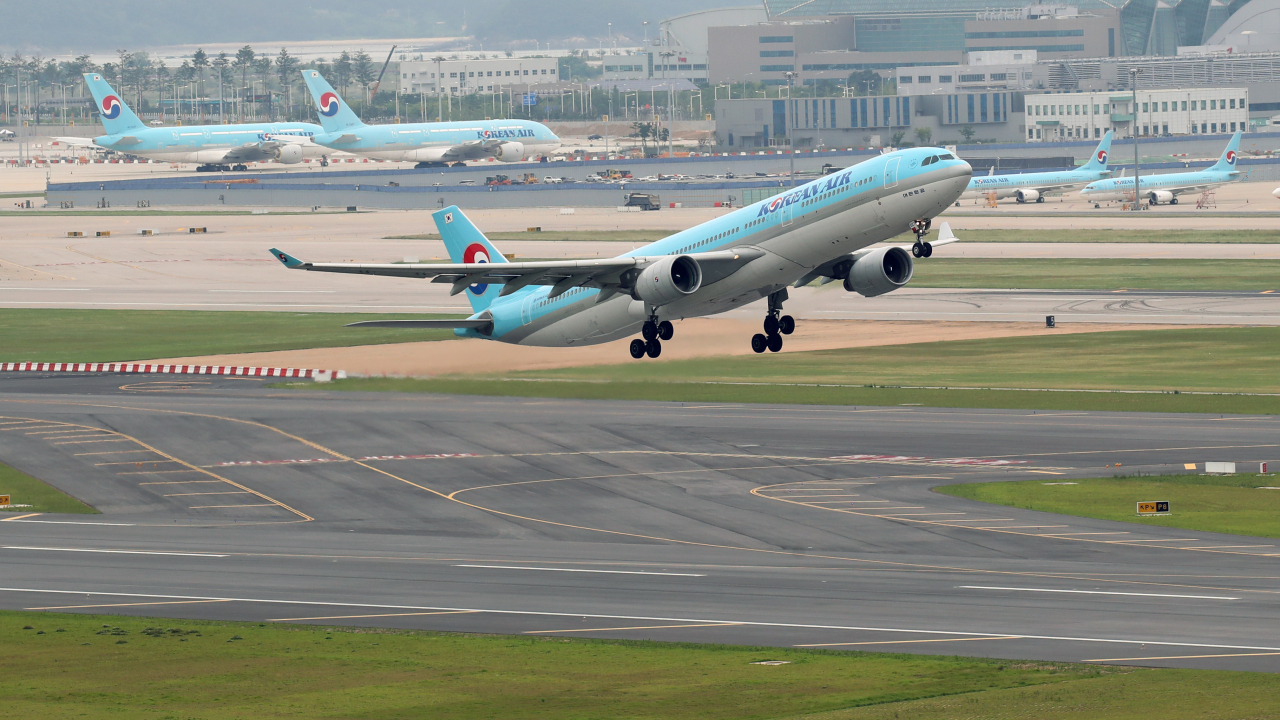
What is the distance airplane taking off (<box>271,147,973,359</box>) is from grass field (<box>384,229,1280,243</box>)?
299ft

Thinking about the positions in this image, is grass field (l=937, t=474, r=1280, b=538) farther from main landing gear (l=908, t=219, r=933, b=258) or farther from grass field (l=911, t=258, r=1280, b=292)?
grass field (l=911, t=258, r=1280, b=292)

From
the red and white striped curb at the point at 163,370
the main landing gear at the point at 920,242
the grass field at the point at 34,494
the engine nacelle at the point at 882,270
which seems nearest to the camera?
the main landing gear at the point at 920,242

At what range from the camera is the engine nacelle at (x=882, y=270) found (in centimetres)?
6481

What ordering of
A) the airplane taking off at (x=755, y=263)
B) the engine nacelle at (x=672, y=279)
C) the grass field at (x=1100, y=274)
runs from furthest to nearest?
the grass field at (x=1100, y=274) → the engine nacelle at (x=672, y=279) → the airplane taking off at (x=755, y=263)

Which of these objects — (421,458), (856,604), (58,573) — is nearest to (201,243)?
(421,458)

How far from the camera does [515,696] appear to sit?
1549 inches

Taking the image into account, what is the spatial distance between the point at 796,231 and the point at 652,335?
911cm

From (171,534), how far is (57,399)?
33.8 m

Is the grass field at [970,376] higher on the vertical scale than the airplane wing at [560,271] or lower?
lower

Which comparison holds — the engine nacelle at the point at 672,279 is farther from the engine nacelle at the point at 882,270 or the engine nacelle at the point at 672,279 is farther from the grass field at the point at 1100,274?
the grass field at the point at 1100,274

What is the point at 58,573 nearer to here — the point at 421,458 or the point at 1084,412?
the point at 421,458

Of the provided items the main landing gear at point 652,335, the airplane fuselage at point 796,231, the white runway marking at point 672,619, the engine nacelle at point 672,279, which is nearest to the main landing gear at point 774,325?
the airplane fuselage at point 796,231

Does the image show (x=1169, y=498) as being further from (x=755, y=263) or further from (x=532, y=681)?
(x=532, y=681)

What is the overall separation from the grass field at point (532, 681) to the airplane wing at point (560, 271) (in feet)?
67.9
